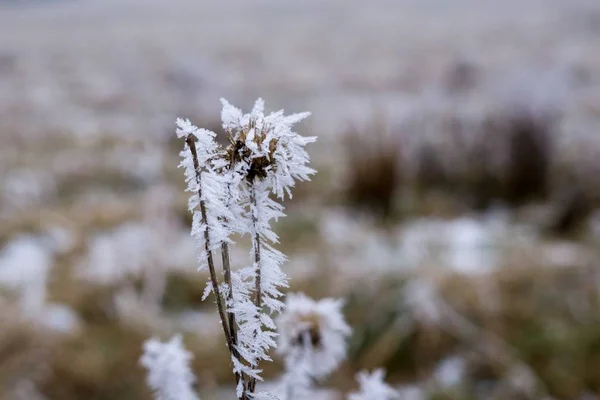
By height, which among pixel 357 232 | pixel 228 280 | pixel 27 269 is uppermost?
pixel 357 232

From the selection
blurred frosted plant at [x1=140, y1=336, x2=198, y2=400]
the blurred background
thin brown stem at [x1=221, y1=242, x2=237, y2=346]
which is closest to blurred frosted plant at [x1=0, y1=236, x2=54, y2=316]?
the blurred background

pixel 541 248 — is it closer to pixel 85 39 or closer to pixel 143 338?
pixel 143 338

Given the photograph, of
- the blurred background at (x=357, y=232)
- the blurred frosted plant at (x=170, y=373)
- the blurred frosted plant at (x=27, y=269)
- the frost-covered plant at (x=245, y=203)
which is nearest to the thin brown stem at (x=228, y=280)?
the frost-covered plant at (x=245, y=203)

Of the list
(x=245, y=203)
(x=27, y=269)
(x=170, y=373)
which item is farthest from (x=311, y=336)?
(x=27, y=269)

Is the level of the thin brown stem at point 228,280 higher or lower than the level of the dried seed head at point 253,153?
lower

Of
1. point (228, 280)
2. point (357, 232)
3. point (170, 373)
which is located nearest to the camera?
point (228, 280)

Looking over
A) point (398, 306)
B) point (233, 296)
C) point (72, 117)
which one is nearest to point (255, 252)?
point (233, 296)

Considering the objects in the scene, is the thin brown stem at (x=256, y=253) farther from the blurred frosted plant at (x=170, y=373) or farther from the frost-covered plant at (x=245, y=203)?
the blurred frosted plant at (x=170, y=373)

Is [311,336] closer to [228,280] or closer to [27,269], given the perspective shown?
[228,280]
